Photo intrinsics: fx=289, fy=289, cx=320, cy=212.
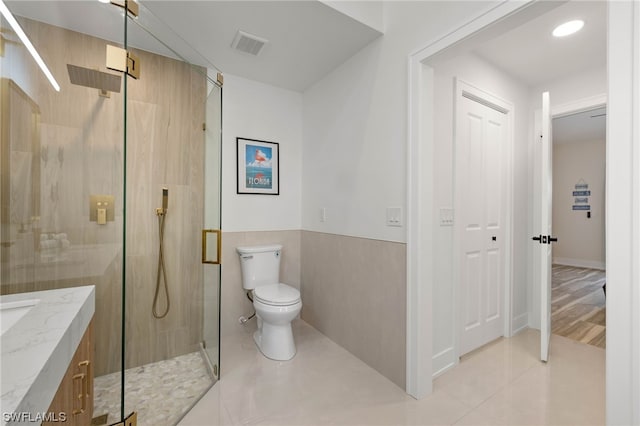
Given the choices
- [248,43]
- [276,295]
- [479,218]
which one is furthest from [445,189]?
[248,43]

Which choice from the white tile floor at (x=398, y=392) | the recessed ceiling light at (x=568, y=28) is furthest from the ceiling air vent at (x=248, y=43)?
the white tile floor at (x=398, y=392)

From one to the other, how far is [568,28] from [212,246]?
2.85 m

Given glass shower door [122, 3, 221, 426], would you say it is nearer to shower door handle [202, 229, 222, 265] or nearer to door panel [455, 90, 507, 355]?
shower door handle [202, 229, 222, 265]

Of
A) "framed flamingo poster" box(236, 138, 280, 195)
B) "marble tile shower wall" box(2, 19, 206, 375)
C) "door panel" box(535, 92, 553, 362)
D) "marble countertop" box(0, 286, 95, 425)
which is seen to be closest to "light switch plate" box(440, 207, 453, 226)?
"door panel" box(535, 92, 553, 362)

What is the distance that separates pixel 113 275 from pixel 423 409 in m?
1.96

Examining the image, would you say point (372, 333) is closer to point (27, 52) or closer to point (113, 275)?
point (113, 275)

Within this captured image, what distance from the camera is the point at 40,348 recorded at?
759 millimetres

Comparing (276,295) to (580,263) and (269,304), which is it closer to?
(269,304)

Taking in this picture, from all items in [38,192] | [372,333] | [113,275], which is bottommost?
[372,333]

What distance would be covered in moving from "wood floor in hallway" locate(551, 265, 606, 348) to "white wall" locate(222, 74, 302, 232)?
2.79 meters

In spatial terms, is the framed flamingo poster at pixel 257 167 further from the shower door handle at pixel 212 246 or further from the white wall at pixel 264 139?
the shower door handle at pixel 212 246

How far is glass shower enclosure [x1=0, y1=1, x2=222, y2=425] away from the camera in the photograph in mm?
1385

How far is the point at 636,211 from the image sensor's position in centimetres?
100

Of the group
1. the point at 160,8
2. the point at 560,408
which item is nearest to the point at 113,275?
the point at 160,8
